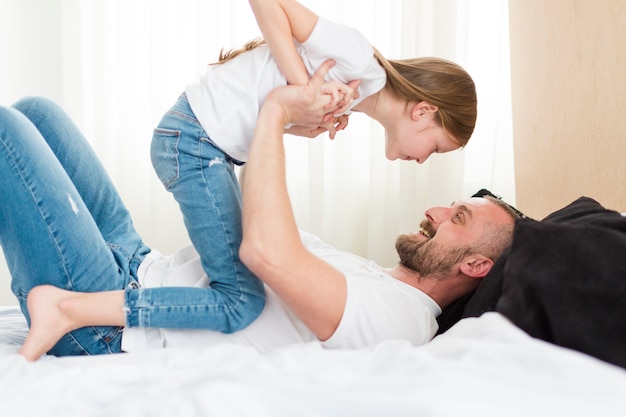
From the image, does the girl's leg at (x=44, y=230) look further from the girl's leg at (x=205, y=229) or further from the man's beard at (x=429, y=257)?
the man's beard at (x=429, y=257)

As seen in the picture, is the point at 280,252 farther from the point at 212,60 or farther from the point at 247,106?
the point at 212,60

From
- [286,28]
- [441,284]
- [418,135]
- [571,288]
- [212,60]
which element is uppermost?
[212,60]

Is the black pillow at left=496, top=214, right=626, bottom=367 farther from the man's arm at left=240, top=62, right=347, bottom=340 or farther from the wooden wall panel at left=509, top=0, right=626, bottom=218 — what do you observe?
the wooden wall panel at left=509, top=0, right=626, bottom=218

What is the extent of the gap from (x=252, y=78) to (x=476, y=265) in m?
0.65

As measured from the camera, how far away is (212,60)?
3092mm

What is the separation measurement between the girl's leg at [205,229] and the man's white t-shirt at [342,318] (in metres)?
0.05

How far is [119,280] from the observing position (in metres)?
1.39

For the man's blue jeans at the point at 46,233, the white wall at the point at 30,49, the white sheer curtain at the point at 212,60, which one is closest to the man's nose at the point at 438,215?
the man's blue jeans at the point at 46,233

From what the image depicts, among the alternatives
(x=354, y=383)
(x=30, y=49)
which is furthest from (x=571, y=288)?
(x=30, y=49)

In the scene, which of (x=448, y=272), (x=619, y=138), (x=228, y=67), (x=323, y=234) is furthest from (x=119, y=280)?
(x=323, y=234)

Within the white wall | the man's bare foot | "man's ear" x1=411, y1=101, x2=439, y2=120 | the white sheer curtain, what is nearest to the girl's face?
"man's ear" x1=411, y1=101, x2=439, y2=120

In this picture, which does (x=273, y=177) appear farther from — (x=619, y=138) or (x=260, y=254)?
(x=619, y=138)

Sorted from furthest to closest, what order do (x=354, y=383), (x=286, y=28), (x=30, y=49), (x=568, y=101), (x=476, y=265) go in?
1. (x=30, y=49)
2. (x=568, y=101)
3. (x=476, y=265)
4. (x=286, y=28)
5. (x=354, y=383)

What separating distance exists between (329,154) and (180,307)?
189 cm
